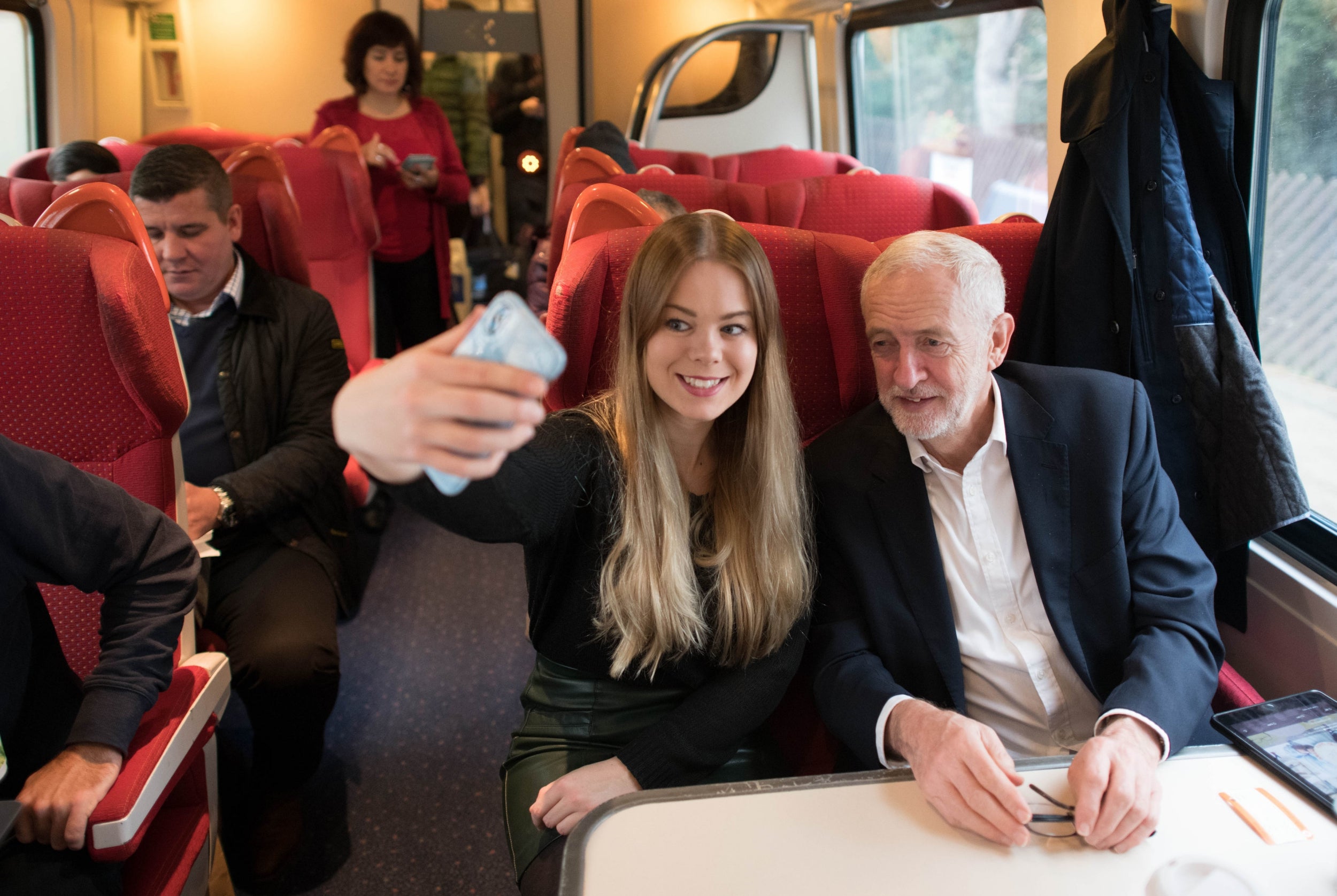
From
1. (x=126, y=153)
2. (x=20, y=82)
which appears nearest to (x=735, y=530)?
(x=126, y=153)

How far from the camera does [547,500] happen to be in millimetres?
1303

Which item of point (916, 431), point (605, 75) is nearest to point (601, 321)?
point (916, 431)

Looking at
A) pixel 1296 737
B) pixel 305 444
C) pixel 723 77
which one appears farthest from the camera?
pixel 723 77

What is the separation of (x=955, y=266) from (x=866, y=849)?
3.12ft

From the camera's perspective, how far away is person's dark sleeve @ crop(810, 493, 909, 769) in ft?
4.47

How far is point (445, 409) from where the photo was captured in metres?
0.80

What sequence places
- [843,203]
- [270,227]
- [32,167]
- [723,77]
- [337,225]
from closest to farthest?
1. [270,227]
2. [843,203]
3. [337,225]
4. [32,167]
5. [723,77]

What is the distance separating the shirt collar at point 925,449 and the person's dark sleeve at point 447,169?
338 cm

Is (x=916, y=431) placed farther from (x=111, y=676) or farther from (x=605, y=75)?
(x=605, y=75)

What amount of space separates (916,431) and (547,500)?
2.05 feet

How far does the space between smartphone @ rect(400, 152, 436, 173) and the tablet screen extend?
3.84 meters

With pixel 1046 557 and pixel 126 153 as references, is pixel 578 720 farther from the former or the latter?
pixel 126 153

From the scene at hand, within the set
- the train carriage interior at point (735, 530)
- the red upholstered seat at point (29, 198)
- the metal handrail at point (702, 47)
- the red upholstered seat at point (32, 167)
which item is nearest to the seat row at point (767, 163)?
the metal handrail at point (702, 47)

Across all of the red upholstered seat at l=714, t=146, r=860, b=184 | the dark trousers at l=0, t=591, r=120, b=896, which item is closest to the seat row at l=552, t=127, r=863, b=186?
the red upholstered seat at l=714, t=146, r=860, b=184
